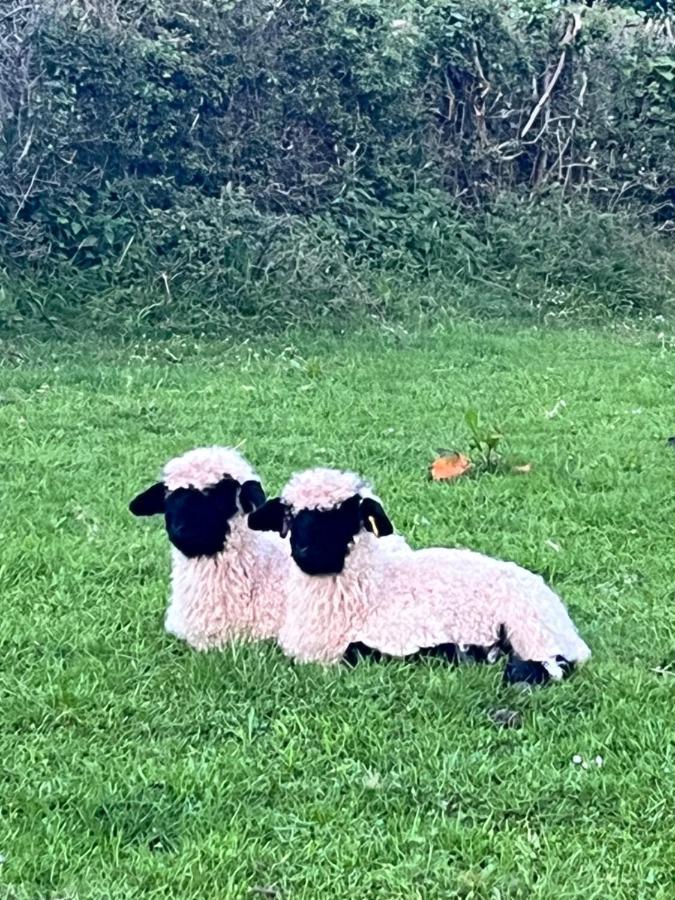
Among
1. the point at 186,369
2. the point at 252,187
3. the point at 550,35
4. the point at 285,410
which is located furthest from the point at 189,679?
the point at 550,35

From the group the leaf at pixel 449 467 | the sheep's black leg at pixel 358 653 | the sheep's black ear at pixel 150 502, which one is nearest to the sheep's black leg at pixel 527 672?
→ the sheep's black leg at pixel 358 653

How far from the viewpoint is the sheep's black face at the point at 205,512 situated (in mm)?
4309

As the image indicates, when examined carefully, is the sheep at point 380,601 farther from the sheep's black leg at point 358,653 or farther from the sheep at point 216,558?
the sheep at point 216,558

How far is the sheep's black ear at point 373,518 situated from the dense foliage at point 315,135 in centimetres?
675

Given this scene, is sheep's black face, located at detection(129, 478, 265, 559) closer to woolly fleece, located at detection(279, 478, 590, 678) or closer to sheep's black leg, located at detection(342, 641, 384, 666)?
woolly fleece, located at detection(279, 478, 590, 678)

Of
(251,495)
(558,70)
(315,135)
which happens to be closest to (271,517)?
(251,495)

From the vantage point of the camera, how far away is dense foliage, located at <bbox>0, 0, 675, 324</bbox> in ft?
35.7

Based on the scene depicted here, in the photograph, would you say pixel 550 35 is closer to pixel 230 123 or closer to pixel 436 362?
pixel 230 123

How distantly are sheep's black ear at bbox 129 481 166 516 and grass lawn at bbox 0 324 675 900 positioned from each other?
40 centimetres

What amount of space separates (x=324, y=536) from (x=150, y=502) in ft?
2.31

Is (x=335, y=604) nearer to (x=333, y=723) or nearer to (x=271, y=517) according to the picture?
(x=271, y=517)

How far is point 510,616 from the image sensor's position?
4.08m

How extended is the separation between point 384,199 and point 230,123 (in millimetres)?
1719

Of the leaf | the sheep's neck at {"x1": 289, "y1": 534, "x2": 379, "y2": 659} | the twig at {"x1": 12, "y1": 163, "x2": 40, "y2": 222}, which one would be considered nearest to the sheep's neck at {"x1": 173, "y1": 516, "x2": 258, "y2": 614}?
the sheep's neck at {"x1": 289, "y1": 534, "x2": 379, "y2": 659}
